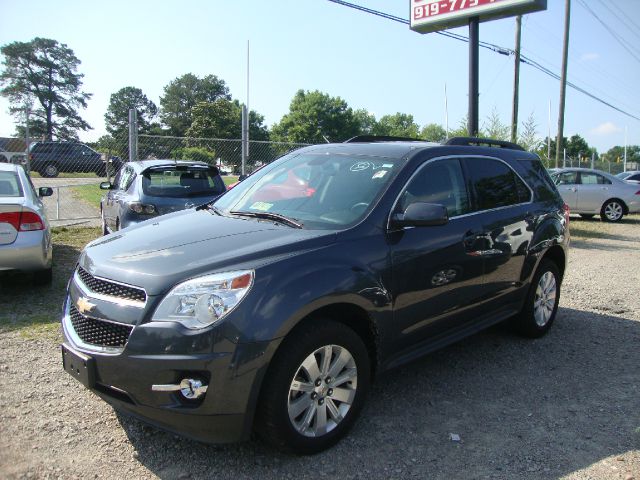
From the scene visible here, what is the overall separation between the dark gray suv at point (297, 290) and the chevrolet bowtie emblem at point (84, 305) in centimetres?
1

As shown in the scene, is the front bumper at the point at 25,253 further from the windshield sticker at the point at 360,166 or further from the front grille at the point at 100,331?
the windshield sticker at the point at 360,166

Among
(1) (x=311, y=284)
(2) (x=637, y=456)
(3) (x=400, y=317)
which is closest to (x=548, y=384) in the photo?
(2) (x=637, y=456)

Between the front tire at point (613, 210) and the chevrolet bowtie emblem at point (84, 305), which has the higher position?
the front tire at point (613, 210)

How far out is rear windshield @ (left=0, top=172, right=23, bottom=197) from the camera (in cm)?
636

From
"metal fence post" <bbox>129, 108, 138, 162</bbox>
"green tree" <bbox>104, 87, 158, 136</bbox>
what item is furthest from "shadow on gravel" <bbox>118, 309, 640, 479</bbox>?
"green tree" <bbox>104, 87, 158, 136</bbox>

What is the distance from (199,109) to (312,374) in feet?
246

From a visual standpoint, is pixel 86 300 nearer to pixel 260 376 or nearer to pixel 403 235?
pixel 260 376

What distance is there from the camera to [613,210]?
56.3 feet

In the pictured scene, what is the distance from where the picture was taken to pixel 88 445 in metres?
3.09

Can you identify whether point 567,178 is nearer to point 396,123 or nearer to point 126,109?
point 126,109

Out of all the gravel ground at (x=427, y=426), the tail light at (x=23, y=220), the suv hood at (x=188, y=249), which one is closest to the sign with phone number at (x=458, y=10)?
the gravel ground at (x=427, y=426)

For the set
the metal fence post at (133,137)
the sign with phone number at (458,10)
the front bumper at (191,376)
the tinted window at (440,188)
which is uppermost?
the sign with phone number at (458,10)

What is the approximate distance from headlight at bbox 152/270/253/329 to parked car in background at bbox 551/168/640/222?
16.4 metres

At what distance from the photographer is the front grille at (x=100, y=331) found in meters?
2.74
